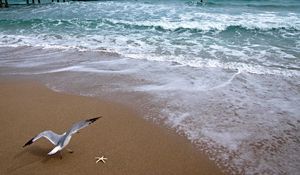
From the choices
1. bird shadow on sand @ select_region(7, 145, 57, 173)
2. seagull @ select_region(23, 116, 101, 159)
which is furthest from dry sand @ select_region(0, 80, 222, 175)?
seagull @ select_region(23, 116, 101, 159)

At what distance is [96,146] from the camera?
504 centimetres

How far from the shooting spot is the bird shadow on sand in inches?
180

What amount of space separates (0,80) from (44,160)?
180 inches

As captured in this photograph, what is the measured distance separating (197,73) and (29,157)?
17.0 ft

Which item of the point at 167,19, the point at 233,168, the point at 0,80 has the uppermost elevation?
the point at 167,19

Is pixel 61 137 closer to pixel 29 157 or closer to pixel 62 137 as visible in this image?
pixel 62 137

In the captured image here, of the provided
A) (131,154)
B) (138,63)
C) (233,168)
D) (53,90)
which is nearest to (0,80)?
(53,90)

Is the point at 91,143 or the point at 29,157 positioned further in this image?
the point at 91,143

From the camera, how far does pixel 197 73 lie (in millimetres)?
8391

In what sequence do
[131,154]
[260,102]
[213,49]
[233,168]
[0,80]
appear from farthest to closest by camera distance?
1. [213,49]
2. [0,80]
3. [260,102]
4. [131,154]
5. [233,168]

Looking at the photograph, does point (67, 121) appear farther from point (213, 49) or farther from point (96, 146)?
point (213, 49)

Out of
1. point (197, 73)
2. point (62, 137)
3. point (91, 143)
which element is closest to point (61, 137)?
point (62, 137)

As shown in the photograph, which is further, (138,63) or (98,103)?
(138,63)

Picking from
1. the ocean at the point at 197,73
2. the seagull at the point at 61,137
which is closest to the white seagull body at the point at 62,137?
the seagull at the point at 61,137
